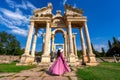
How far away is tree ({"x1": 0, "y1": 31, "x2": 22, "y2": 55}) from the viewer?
69.6 metres

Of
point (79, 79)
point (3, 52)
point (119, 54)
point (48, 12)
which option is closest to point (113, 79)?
point (79, 79)

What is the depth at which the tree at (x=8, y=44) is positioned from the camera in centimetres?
6955

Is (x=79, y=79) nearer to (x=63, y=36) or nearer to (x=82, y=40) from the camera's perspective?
(x=82, y=40)

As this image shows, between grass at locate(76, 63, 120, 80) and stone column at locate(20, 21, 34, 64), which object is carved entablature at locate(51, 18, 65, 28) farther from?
grass at locate(76, 63, 120, 80)

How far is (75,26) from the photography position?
2680 centimetres

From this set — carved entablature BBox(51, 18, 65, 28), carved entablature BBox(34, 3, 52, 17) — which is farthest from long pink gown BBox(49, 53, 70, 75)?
carved entablature BBox(51, 18, 65, 28)

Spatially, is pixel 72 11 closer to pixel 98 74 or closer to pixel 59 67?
pixel 59 67

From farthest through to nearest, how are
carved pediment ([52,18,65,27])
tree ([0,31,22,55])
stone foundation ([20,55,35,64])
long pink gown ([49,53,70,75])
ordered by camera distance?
tree ([0,31,22,55]) < carved pediment ([52,18,65,27]) < stone foundation ([20,55,35,64]) < long pink gown ([49,53,70,75])

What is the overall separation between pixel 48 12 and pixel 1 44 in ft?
177

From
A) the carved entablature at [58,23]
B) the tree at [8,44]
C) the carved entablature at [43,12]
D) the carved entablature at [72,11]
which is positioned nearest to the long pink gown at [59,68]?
the carved entablature at [43,12]

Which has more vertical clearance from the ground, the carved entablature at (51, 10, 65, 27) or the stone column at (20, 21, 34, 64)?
the carved entablature at (51, 10, 65, 27)

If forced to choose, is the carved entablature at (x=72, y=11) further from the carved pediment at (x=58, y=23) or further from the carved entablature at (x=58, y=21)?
the carved pediment at (x=58, y=23)

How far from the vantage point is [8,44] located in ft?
236

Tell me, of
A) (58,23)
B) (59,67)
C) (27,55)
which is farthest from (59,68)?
(58,23)
